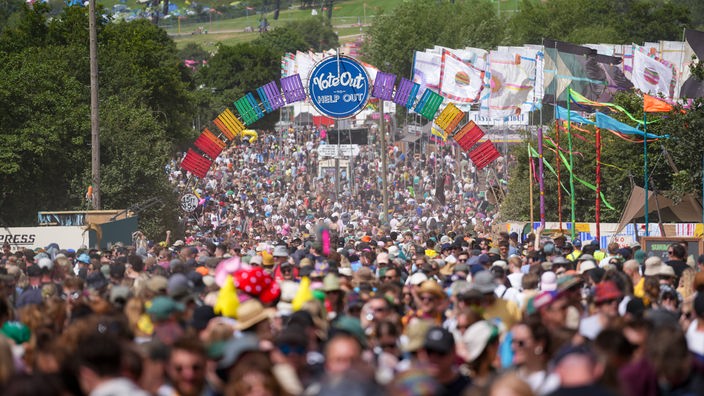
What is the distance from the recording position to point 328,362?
24.9ft

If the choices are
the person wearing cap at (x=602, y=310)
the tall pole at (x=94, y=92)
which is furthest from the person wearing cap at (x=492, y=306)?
the tall pole at (x=94, y=92)

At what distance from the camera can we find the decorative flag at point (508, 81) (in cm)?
5628

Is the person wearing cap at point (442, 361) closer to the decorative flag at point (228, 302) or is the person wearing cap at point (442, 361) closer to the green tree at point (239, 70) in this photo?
the decorative flag at point (228, 302)

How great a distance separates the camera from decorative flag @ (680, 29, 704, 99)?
29.3 meters

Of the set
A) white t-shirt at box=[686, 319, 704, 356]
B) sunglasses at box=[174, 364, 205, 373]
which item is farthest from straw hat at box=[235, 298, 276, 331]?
white t-shirt at box=[686, 319, 704, 356]

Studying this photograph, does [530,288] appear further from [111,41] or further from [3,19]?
[3,19]

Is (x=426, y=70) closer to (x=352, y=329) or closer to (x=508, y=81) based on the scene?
(x=508, y=81)

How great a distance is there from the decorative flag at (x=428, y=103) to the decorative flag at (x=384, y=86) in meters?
0.84

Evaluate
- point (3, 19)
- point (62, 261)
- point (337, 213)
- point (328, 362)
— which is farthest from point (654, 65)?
point (3, 19)

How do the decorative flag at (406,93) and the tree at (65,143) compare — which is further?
the tree at (65,143)

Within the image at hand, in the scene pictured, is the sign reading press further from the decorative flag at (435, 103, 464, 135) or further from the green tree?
the green tree

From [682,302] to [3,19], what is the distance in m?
110

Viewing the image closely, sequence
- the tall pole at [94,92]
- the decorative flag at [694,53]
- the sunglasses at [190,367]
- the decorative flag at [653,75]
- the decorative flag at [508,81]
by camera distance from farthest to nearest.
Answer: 1. the decorative flag at [508,81]
2. the decorative flag at [653,75]
3. the tall pole at [94,92]
4. the decorative flag at [694,53]
5. the sunglasses at [190,367]

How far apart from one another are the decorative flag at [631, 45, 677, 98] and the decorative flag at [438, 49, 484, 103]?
14.4 metres
